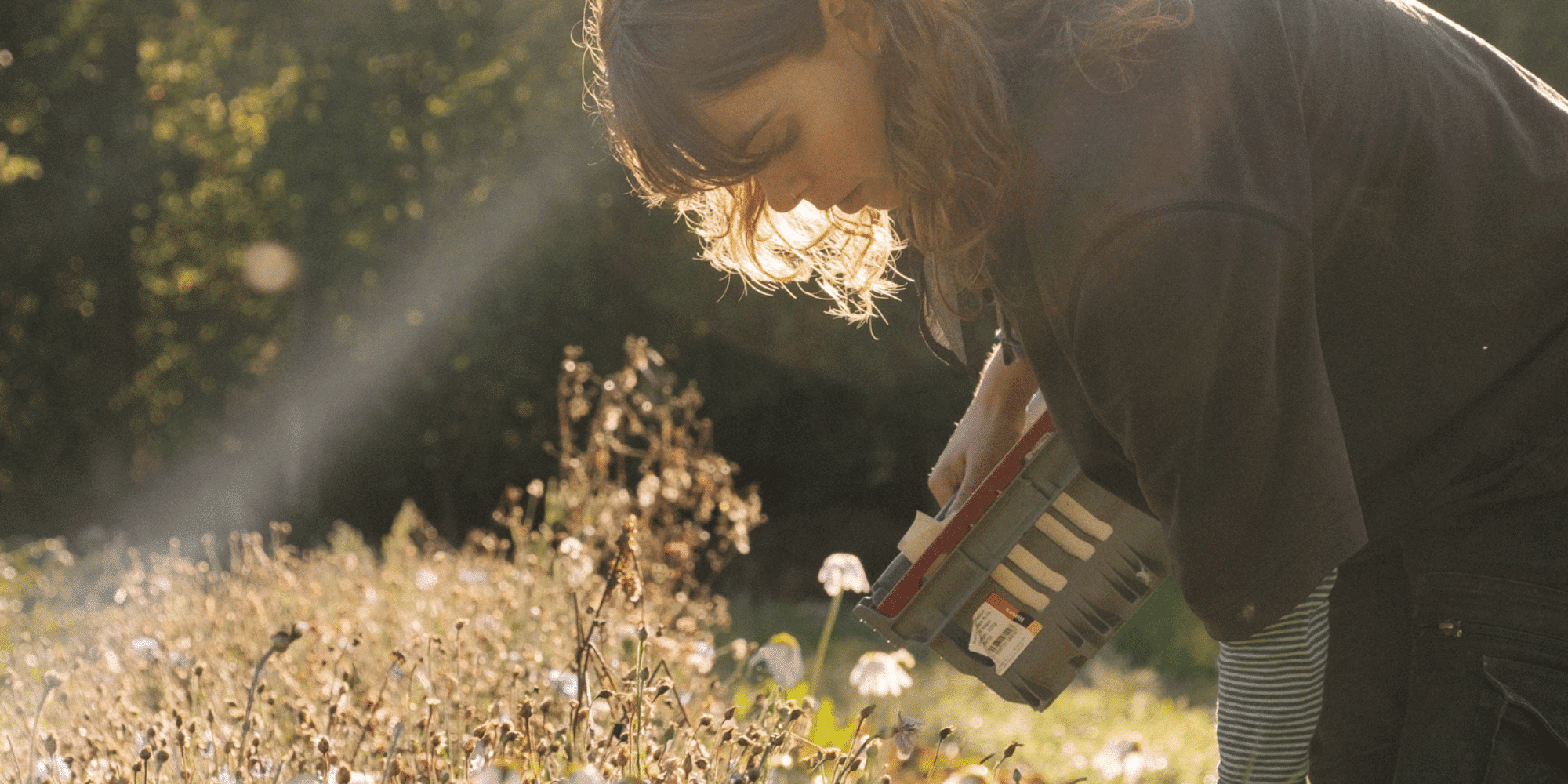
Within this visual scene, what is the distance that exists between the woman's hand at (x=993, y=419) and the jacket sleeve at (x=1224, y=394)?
2.27 ft

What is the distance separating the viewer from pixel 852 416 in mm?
9398

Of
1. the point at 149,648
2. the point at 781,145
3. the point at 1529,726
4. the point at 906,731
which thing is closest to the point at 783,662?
the point at 906,731

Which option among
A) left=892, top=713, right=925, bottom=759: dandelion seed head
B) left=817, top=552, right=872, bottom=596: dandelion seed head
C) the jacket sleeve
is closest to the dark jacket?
the jacket sleeve

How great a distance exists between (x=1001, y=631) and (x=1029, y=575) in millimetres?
83

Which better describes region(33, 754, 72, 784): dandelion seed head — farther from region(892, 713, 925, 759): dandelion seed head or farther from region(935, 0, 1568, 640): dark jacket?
region(935, 0, 1568, 640): dark jacket

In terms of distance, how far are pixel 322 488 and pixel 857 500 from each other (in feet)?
16.0

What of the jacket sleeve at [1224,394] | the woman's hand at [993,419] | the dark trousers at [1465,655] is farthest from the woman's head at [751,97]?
the dark trousers at [1465,655]

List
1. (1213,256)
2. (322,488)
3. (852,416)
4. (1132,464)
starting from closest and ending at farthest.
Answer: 1. (1213,256)
2. (1132,464)
3. (852,416)
4. (322,488)

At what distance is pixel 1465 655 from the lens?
137 centimetres

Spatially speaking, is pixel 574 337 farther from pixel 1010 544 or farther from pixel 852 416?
pixel 1010 544

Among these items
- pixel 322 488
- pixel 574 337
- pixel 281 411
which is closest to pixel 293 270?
pixel 281 411

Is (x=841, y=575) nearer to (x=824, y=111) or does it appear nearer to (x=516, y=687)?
(x=516, y=687)

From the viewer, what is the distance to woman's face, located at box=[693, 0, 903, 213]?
4.34ft

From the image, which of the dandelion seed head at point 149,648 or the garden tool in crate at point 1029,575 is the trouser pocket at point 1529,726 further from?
the dandelion seed head at point 149,648
